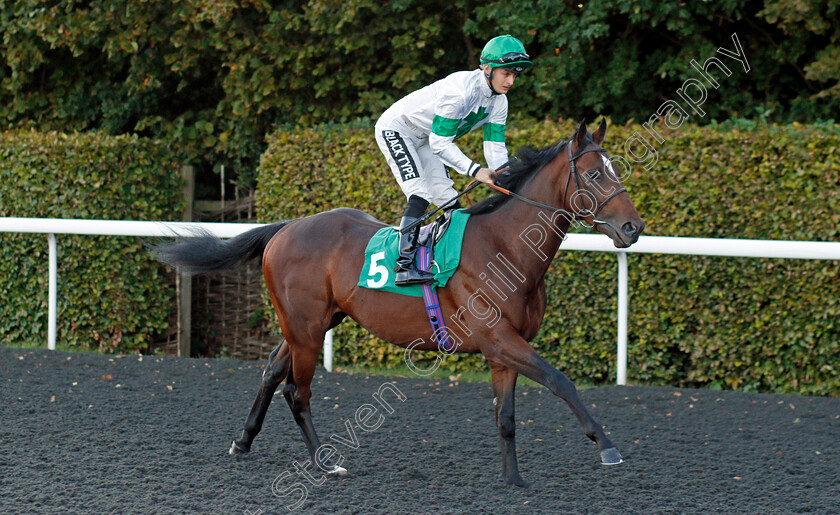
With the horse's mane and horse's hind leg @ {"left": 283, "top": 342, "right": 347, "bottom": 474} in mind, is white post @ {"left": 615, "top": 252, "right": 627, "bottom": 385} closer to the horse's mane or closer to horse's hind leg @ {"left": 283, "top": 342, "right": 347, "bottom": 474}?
the horse's mane

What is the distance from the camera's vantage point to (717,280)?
Answer: 611 centimetres

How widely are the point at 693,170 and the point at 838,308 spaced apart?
1.38m

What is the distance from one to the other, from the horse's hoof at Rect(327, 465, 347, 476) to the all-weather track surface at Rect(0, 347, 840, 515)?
4 centimetres

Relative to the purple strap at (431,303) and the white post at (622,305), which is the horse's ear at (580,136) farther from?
the white post at (622,305)

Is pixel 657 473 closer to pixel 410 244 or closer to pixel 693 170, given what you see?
pixel 410 244

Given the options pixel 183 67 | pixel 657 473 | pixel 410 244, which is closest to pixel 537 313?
pixel 410 244

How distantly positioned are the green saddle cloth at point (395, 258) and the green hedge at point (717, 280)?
2.45 meters

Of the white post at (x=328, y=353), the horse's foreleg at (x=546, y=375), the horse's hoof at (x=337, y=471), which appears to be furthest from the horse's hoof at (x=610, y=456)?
the white post at (x=328, y=353)

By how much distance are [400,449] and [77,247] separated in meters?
4.43

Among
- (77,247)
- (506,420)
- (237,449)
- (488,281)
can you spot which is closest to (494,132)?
(488,281)

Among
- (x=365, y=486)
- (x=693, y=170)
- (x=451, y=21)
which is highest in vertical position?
(x=451, y=21)

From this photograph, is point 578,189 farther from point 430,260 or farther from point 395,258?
point 395,258

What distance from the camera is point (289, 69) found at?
8.78 m

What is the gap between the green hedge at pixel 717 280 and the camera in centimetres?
582
